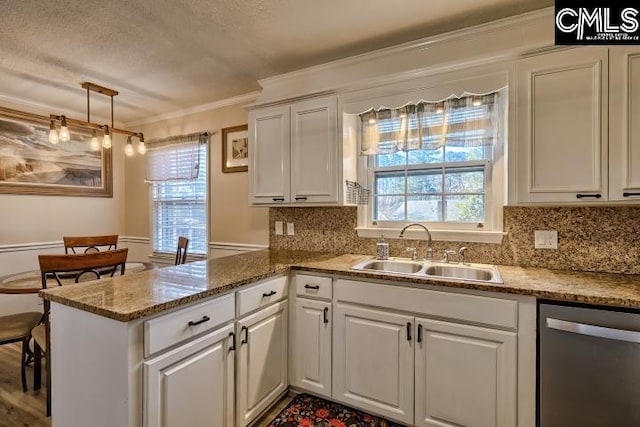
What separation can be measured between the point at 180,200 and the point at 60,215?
1268 mm

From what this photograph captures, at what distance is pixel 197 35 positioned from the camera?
206cm

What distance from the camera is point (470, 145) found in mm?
2061

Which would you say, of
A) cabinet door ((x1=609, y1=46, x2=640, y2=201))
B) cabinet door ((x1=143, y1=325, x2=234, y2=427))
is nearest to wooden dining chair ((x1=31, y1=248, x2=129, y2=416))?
cabinet door ((x1=143, y1=325, x2=234, y2=427))

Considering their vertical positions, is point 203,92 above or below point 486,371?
above

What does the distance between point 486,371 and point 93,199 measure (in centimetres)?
428

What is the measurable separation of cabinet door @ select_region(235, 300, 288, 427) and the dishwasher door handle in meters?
1.44

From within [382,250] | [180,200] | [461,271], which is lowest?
[461,271]

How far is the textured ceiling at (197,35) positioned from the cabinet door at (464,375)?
1.77 m

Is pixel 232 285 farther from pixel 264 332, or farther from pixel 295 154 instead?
pixel 295 154

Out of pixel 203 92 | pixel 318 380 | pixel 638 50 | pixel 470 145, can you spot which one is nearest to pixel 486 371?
pixel 318 380

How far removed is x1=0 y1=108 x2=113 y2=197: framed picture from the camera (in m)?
3.10

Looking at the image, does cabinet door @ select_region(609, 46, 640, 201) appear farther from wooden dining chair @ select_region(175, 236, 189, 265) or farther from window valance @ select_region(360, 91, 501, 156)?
wooden dining chair @ select_region(175, 236, 189, 265)

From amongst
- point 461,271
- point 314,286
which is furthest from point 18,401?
point 461,271

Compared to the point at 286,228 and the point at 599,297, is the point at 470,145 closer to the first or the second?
the point at 599,297
